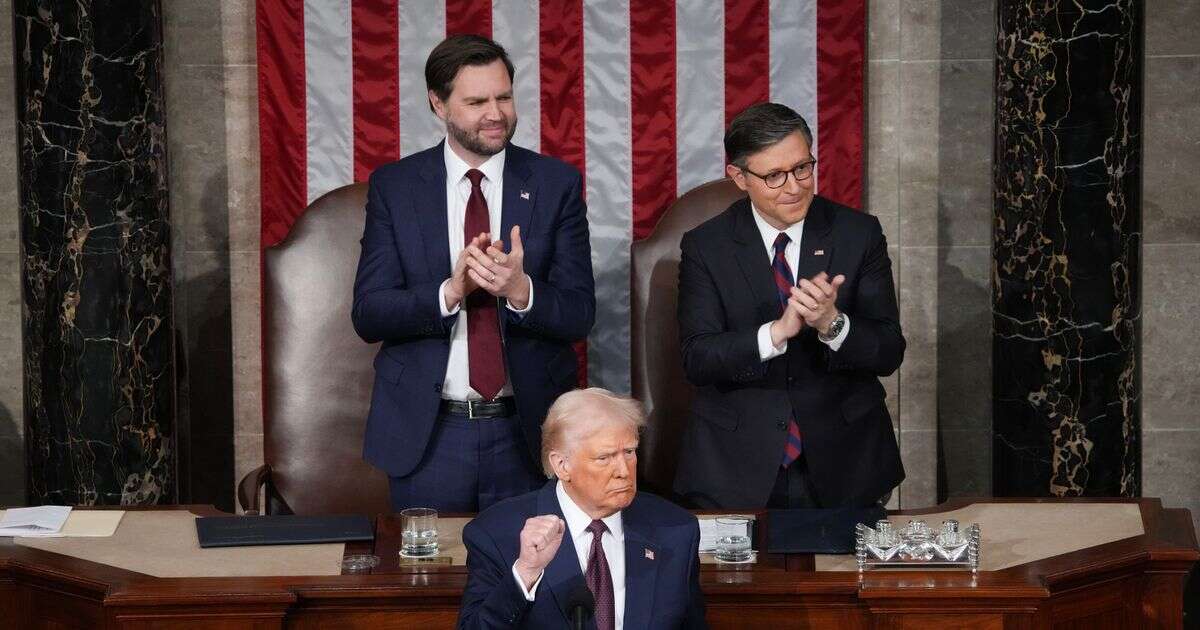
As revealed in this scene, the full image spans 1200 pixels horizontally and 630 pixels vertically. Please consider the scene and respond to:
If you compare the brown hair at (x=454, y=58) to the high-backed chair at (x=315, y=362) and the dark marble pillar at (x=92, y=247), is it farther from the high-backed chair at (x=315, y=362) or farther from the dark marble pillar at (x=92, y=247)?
the dark marble pillar at (x=92, y=247)

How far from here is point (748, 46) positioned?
574cm

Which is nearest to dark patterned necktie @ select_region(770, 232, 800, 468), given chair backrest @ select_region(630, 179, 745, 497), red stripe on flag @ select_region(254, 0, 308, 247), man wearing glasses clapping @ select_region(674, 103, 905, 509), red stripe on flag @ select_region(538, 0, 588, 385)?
man wearing glasses clapping @ select_region(674, 103, 905, 509)

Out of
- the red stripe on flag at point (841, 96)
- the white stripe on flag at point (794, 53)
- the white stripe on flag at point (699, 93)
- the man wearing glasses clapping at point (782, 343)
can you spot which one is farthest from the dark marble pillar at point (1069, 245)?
the man wearing glasses clapping at point (782, 343)

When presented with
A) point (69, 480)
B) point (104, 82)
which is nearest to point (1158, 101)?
point (104, 82)

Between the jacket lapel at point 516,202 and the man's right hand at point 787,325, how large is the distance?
0.80 meters

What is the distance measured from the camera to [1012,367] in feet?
18.1

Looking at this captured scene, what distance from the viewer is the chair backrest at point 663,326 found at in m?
5.27

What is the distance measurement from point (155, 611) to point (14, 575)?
51cm

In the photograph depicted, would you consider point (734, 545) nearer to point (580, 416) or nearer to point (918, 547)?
point (918, 547)

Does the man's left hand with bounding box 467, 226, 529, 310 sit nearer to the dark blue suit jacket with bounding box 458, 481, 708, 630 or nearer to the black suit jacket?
the black suit jacket

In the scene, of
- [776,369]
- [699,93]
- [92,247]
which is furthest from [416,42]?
[776,369]

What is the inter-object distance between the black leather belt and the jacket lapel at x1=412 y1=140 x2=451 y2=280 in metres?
0.37

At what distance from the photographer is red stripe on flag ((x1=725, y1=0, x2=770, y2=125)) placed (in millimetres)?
5730

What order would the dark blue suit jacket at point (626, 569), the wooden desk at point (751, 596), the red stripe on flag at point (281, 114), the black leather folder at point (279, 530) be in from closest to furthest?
the dark blue suit jacket at point (626, 569), the wooden desk at point (751, 596), the black leather folder at point (279, 530), the red stripe on flag at point (281, 114)
